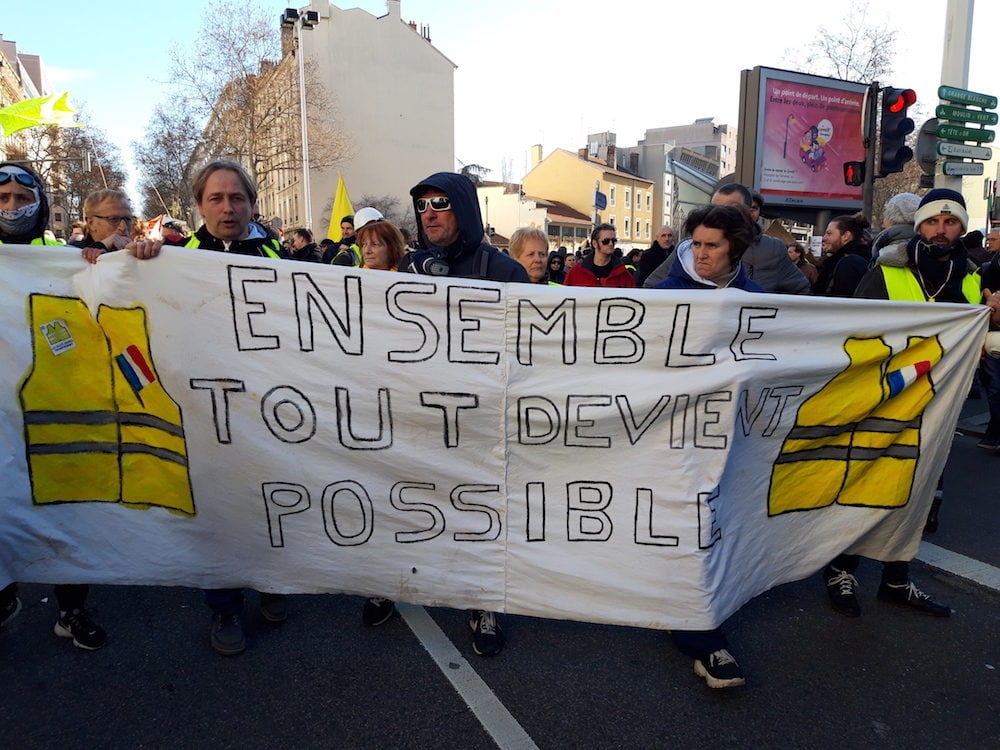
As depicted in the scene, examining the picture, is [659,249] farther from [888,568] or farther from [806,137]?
[806,137]

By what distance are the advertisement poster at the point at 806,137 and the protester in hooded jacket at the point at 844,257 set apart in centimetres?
994

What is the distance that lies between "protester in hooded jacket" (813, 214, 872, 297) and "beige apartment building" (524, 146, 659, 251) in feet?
176

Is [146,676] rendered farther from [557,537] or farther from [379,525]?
[557,537]

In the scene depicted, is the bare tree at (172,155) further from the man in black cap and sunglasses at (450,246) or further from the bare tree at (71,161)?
the man in black cap and sunglasses at (450,246)

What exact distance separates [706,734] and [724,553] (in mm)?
607

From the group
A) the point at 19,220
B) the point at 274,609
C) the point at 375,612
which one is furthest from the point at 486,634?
the point at 19,220

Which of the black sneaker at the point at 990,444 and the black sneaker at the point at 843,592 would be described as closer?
the black sneaker at the point at 843,592

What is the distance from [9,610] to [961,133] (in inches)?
391

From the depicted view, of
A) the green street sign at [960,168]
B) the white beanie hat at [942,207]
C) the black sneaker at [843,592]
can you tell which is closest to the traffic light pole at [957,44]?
the green street sign at [960,168]

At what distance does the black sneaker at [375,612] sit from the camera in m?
3.07

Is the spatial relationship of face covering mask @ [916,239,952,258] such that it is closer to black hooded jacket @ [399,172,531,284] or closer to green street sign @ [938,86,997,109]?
black hooded jacket @ [399,172,531,284]

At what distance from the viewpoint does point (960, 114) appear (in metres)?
8.45

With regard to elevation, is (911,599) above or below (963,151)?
below

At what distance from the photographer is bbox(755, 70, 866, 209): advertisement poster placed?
51.5ft
